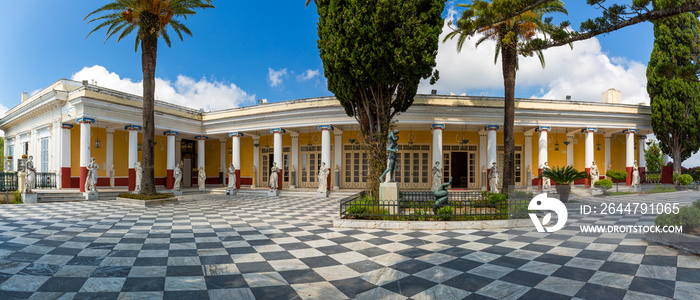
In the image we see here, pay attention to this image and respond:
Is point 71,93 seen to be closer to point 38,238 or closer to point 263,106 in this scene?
point 263,106

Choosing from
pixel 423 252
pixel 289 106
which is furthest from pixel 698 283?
pixel 289 106

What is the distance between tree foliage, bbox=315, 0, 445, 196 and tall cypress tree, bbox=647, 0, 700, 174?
15773mm

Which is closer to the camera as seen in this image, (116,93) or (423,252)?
(423,252)

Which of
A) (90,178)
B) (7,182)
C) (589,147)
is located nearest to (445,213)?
(589,147)

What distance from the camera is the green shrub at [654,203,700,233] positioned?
522 centimetres

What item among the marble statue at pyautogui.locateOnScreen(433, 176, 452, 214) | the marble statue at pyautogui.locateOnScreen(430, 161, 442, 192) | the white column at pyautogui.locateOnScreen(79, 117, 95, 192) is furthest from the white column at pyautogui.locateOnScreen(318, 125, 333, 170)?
the white column at pyautogui.locateOnScreen(79, 117, 95, 192)

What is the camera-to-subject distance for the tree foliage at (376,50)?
8445mm

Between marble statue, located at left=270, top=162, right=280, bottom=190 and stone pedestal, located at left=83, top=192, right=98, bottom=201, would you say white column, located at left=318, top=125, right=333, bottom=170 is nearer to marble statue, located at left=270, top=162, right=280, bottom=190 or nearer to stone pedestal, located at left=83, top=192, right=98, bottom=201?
marble statue, located at left=270, top=162, right=280, bottom=190

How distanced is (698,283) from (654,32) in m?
20.5

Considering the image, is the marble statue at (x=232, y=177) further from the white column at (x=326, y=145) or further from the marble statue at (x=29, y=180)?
the marble statue at (x=29, y=180)

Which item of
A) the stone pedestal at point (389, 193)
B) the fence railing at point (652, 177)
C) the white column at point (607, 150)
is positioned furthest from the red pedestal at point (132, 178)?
the fence railing at point (652, 177)

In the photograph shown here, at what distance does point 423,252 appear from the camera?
17.0ft

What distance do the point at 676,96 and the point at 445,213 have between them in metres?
19.0

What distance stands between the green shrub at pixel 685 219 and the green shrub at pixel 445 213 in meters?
3.63
